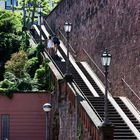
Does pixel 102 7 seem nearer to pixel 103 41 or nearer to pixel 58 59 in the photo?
pixel 103 41

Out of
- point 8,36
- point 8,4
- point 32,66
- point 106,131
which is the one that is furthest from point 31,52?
point 8,4

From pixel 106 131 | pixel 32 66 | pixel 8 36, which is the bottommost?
pixel 106 131

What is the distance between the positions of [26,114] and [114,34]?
693cm

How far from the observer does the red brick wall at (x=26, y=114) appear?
3080cm

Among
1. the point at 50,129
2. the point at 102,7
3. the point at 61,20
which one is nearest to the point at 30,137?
the point at 50,129

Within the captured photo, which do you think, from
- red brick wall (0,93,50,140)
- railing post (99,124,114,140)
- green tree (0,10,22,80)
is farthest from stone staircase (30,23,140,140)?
green tree (0,10,22,80)

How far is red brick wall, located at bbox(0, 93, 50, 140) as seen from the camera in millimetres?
30797

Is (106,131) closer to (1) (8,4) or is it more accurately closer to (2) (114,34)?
(2) (114,34)

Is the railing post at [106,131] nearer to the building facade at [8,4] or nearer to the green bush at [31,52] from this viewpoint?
the green bush at [31,52]

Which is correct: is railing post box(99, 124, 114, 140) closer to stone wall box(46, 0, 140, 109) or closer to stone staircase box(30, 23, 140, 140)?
stone staircase box(30, 23, 140, 140)

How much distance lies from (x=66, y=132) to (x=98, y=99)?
2214 millimetres

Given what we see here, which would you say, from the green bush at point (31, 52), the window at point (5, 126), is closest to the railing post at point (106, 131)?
the window at point (5, 126)

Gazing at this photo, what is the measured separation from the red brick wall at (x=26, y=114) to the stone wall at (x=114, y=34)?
4.22 m

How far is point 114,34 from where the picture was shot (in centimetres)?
2850
